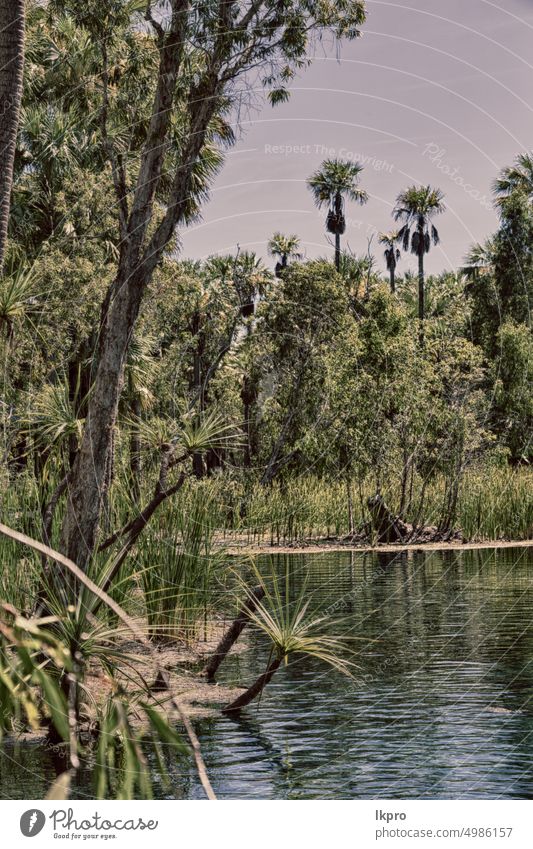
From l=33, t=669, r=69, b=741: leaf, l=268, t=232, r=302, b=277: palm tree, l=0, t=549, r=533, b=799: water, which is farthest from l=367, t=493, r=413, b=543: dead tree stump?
l=33, t=669, r=69, b=741: leaf

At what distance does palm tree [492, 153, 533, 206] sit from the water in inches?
1102

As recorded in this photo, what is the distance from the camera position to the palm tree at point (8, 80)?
8266 millimetres

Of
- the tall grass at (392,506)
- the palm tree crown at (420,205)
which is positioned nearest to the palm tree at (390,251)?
the palm tree crown at (420,205)

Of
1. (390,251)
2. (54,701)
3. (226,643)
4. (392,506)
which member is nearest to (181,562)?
(226,643)

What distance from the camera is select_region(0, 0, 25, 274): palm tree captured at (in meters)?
8.27

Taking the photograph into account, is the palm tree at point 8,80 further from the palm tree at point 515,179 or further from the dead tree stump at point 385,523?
the palm tree at point 515,179

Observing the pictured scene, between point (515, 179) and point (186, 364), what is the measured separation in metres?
17.0

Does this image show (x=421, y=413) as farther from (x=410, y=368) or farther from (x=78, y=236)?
(x=78, y=236)

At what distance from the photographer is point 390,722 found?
344 inches

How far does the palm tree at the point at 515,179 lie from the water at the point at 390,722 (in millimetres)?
27987

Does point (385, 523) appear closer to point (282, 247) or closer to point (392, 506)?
point (392, 506)

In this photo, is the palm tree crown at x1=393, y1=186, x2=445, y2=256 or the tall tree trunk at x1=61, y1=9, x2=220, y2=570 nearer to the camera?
the tall tree trunk at x1=61, y1=9, x2=220, y2=570

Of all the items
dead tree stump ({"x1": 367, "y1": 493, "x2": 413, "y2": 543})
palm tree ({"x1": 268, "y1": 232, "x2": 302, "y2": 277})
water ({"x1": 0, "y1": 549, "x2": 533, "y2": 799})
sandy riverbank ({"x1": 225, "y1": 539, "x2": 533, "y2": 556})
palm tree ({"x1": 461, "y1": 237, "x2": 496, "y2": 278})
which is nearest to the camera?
water ({"x1": 0, "y1": 549, "x2": 533, "y2": 799})

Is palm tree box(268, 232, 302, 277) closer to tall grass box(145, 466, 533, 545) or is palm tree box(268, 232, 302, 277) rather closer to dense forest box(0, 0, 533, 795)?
dense forest box(0, 0, 533, 795)
